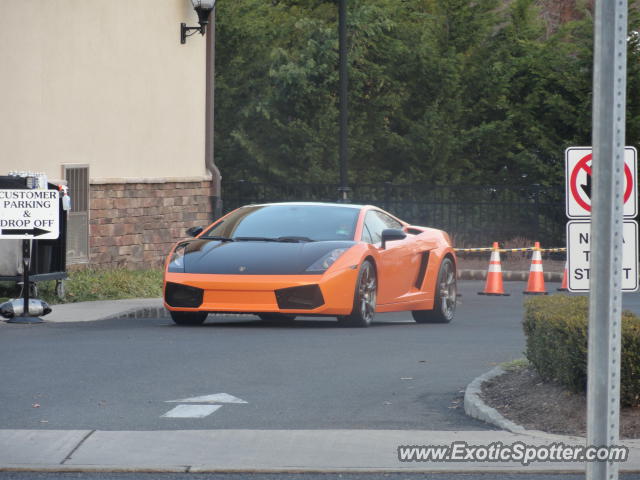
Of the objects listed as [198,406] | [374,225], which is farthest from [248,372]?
[374,225]

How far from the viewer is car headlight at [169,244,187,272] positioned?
14.5 m

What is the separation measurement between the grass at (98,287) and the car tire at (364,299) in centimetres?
491

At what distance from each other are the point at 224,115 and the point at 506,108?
25.7 ft

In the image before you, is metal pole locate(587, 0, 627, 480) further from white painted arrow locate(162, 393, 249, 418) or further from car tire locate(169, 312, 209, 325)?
car tire locate(169, 312, 209, 325)

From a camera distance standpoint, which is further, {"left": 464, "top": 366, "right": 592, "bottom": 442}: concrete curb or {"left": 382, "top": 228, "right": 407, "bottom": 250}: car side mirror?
{"left": 382, "top": 228, "right": 407, "bottom": 250}: car side mirror

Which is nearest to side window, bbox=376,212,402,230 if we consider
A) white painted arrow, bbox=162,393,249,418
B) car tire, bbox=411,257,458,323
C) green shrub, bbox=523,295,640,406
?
car tire, bbox=411,257,458,323

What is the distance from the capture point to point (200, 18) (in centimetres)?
2489

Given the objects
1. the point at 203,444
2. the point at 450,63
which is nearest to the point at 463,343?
the point at 203,444

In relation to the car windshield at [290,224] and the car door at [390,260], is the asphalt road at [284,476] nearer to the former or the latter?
the car windshield at [290,224]

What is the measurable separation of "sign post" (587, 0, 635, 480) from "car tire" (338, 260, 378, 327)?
972 cm

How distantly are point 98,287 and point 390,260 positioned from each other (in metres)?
5.51

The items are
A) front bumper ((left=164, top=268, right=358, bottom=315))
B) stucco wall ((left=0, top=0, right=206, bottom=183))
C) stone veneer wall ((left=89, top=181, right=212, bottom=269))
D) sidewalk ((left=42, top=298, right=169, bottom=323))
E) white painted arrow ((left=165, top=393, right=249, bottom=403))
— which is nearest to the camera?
white painted arrow ((left=165, top=393, right=249, bottom=403))

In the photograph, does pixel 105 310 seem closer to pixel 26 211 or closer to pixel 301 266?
pixel 26 211

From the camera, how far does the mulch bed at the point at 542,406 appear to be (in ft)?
26.4
